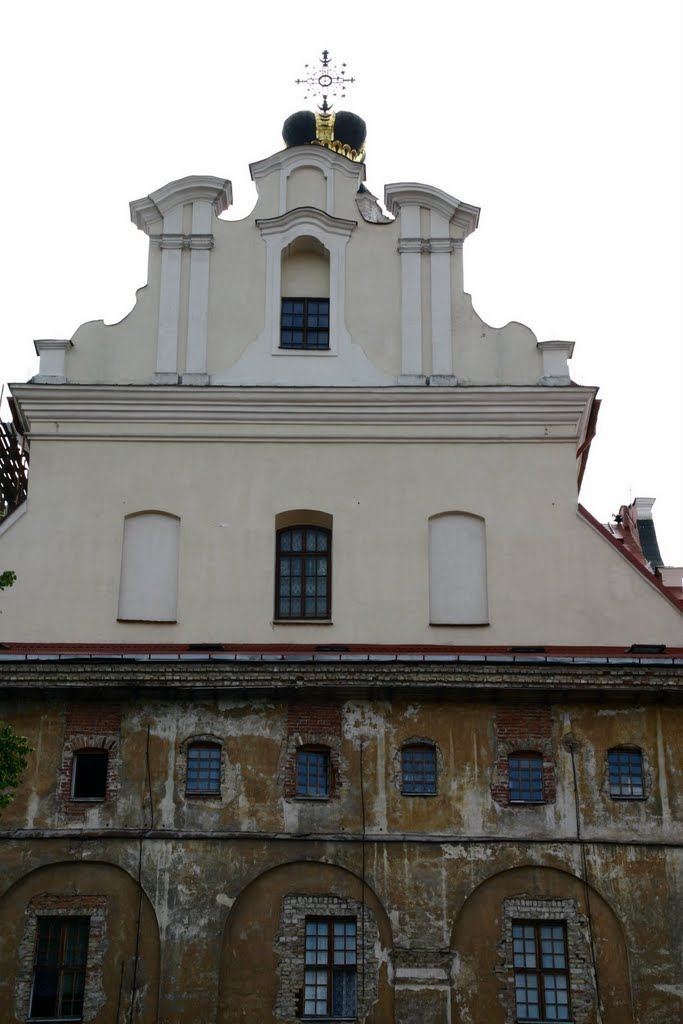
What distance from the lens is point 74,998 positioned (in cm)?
2117

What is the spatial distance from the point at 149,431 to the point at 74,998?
882 cm

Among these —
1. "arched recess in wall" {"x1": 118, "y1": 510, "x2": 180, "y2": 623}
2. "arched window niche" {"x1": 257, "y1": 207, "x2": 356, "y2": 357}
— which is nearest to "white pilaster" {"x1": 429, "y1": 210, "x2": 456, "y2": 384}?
"arched window niche" {"x1": 257, "y1": 207, "x2": 356, "y2": 357}

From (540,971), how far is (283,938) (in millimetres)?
3572

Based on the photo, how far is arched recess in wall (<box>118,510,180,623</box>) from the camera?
2392 cm

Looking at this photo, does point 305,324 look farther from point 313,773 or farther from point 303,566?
point 313,773

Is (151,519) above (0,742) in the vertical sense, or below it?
above

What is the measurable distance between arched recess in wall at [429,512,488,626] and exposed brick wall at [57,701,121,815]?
200 inches

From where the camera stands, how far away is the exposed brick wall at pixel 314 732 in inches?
875

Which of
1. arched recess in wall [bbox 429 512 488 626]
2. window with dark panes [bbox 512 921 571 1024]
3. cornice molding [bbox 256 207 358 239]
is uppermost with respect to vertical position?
cornice molding [bbox 256 207 358 239]

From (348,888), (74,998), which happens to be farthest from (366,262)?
(74,998)

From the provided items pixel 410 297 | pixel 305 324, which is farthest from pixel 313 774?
pixel 410 297

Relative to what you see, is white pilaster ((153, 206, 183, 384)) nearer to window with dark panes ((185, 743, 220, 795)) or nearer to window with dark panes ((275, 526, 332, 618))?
window with dark panes ((275, 526, 332, 618))

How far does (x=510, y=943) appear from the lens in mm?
21406

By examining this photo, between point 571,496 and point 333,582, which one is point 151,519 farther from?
point 571,496
